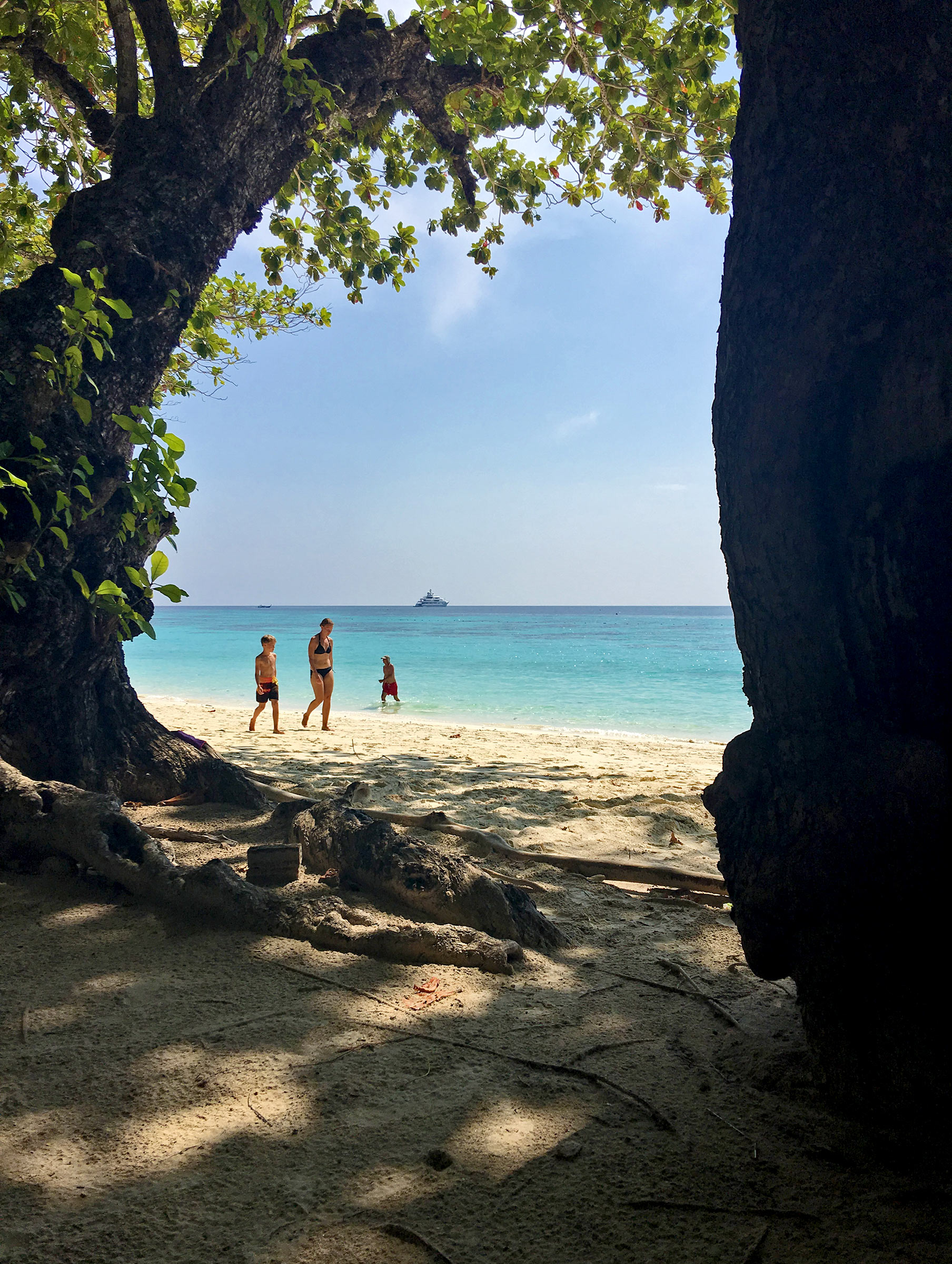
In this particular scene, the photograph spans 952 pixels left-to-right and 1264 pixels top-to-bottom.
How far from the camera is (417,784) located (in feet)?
20.0

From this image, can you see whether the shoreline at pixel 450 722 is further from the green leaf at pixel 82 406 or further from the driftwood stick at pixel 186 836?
the green leaf at pixel 82 406

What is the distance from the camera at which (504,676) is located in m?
30.3

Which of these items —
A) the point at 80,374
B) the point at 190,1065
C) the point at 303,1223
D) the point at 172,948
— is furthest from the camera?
the point at 80,374

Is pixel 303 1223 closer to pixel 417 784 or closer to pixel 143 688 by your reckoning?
pixel 417 784

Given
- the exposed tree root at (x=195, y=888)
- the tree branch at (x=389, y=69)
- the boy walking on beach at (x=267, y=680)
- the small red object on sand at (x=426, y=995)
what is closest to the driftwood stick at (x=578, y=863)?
the exposed tree root at (x=195, y=888)

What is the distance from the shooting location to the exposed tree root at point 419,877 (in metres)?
2.83

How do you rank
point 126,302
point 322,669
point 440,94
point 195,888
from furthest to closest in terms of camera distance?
point 322,669 → point 440,94 → point 126,302 → point 195,888

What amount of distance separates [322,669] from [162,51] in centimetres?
892

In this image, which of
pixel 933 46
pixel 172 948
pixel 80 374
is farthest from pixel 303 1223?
pixel 80 374

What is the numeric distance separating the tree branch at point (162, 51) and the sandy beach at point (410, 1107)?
15.5 feet

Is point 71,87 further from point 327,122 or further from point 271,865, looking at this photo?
point 271,865

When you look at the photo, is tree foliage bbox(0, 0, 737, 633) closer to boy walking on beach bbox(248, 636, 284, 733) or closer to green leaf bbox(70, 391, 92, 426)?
green leaf bbox(70, 391, 92, 426)

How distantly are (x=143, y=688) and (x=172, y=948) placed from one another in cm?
2583

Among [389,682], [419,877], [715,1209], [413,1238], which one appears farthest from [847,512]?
[389,682]
